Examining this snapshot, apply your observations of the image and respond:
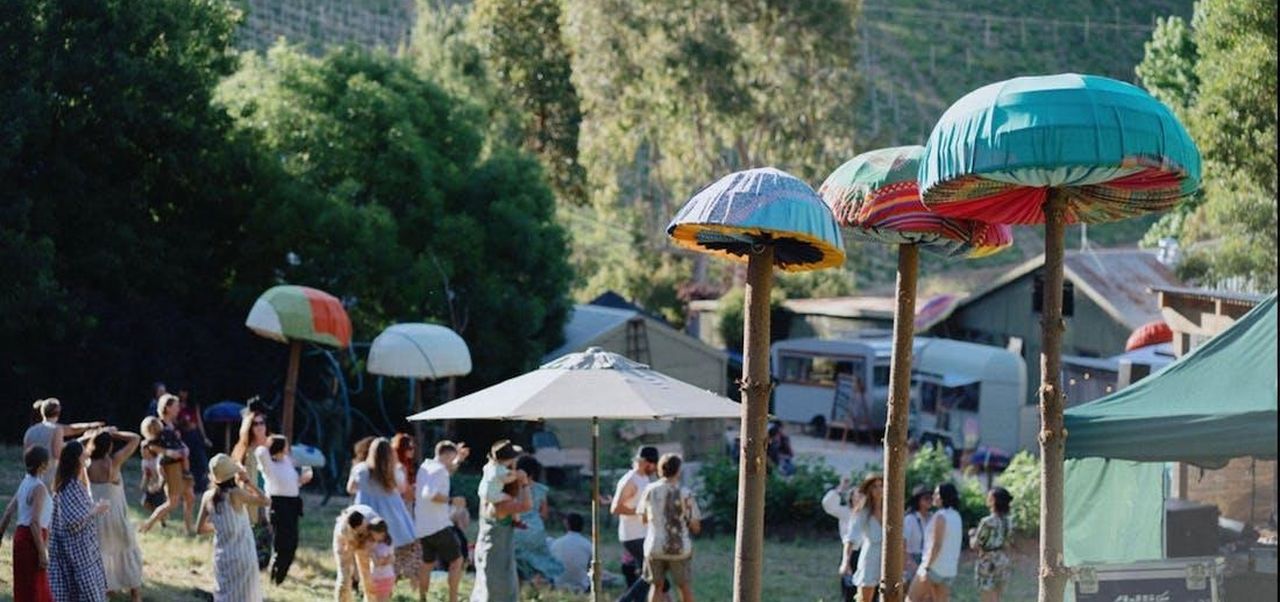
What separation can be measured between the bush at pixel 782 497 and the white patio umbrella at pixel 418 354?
10.7 ft

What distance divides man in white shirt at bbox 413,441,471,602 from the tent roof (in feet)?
15.4

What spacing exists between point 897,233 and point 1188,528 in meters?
5.47

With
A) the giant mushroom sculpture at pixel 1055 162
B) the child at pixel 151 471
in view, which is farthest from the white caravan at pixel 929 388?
the giant mushroom sculpture at pixel 1055 162

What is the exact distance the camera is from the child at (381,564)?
A: 37.7ft

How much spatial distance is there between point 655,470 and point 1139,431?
13.1ft

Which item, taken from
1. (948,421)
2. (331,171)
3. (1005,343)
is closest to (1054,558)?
(331,171)

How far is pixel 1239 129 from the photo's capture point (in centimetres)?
2300

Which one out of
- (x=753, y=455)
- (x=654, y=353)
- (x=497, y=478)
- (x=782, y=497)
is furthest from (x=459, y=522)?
(x=654, y=353)

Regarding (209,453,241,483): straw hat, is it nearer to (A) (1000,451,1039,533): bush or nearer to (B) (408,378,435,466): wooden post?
(A) (1000,451,1039,533): bush

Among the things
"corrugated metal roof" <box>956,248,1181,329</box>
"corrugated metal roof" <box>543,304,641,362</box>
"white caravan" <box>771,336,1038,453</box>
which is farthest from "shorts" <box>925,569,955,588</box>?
"corrugated metal roof" <box>956,248,1181,329</box>

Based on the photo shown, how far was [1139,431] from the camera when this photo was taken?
10047 millimetres

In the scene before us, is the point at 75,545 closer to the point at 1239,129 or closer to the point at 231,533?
the point at 231,533

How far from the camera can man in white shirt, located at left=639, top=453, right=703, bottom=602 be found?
11906mm

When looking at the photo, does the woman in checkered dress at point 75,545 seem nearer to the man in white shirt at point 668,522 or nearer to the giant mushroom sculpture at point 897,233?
the man in white shirt at point 668,522
